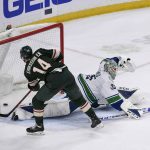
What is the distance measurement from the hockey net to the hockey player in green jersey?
0.59 meters

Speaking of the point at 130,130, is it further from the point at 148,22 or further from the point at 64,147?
the point at 148,22

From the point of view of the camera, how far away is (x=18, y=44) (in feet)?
13.4

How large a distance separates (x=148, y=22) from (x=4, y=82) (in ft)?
10.2

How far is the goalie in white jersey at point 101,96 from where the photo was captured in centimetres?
364

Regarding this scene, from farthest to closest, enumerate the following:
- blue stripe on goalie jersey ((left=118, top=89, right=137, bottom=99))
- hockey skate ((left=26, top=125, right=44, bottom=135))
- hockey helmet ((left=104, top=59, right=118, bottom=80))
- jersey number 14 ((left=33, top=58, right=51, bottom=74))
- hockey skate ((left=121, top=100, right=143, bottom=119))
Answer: blue stripe on goalie jersey ((left=118, top=89, right=137, bottom=99))
hockey helmet ((left=104, top=59, right=118, bottom=80))
hockey skate ((left=121, top=100, right=143, bottom=119))
hockey skate ((left=26, top=125, right=44, bottom=135))
jersey number 14 ((left=33, top=58, right=51, bottom=74))

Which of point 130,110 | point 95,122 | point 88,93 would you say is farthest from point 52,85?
point 130,110

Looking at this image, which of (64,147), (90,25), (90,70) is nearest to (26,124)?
(64,147)

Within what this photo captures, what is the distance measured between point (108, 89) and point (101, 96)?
153mm

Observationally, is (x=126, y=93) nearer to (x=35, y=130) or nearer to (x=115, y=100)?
(x=115, y=100)

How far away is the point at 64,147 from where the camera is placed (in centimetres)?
328

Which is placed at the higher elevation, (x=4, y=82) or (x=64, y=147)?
(x=4, y=82)

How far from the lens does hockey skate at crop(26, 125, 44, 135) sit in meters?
3.42

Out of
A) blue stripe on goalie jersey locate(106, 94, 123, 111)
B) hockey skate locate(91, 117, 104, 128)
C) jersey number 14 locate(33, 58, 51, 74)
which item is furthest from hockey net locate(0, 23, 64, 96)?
hockey skate locate(91, 117, 104, 128)

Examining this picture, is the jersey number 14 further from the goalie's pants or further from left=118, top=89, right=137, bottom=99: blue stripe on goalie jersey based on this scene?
left=118, top=89, right=137, bottom=99: blue stripe on goalie jersey
